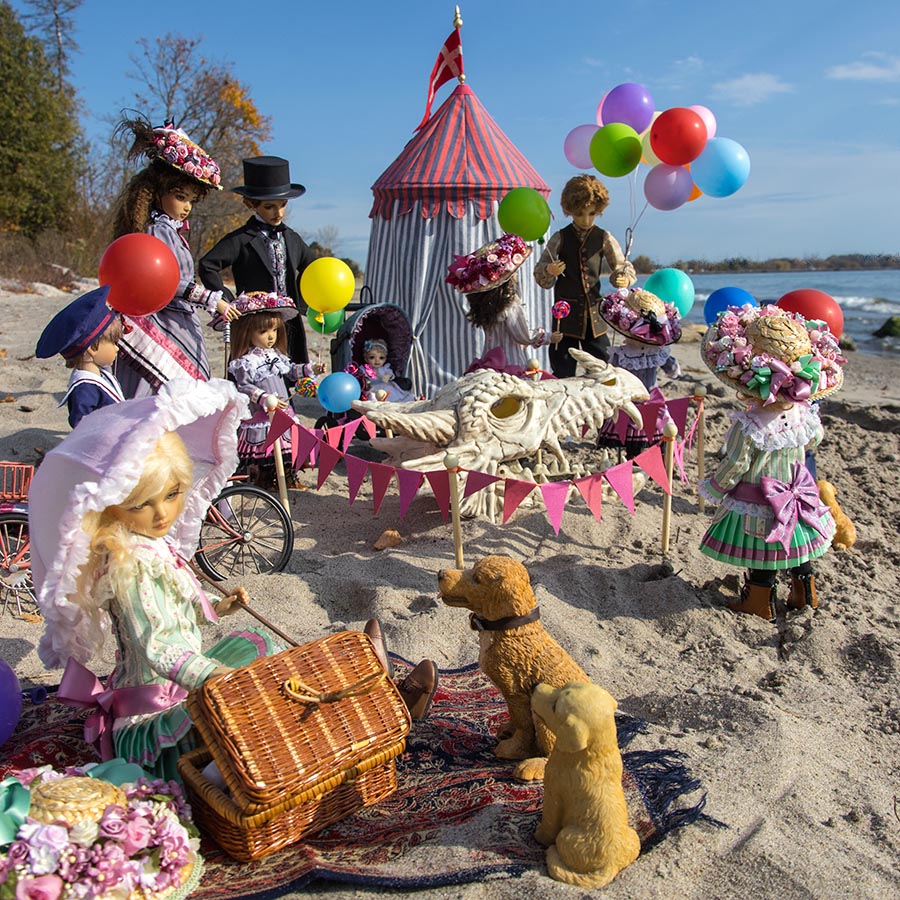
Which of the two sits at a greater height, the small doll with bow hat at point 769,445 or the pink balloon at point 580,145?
the pink balloon at point 580,145

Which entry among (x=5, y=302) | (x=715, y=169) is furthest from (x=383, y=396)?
(x=5, y=302)

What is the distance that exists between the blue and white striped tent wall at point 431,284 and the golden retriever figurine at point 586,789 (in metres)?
6.91

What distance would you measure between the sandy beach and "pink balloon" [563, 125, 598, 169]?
2997mm

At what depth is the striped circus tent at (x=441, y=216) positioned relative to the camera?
912 centimetres

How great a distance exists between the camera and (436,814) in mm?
2740

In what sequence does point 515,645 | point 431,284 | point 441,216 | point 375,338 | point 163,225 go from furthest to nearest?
point 431,284, point 441,216, point 375,338, point 163,225, point 515,645

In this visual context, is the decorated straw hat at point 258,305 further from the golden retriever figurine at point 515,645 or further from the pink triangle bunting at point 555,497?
the golden retriever figurine at point 515,645

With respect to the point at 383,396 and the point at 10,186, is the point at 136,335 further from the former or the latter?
the point at 10,186

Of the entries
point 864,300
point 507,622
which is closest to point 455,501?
point 507,622

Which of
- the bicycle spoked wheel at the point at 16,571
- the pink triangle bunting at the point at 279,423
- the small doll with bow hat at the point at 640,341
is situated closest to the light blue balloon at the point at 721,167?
the small doll with bow hat at the point at 640,341

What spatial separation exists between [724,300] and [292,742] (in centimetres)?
389

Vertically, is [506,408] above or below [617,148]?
below

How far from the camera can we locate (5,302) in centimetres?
1478

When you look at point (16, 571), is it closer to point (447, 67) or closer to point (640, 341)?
point (640, 341)
